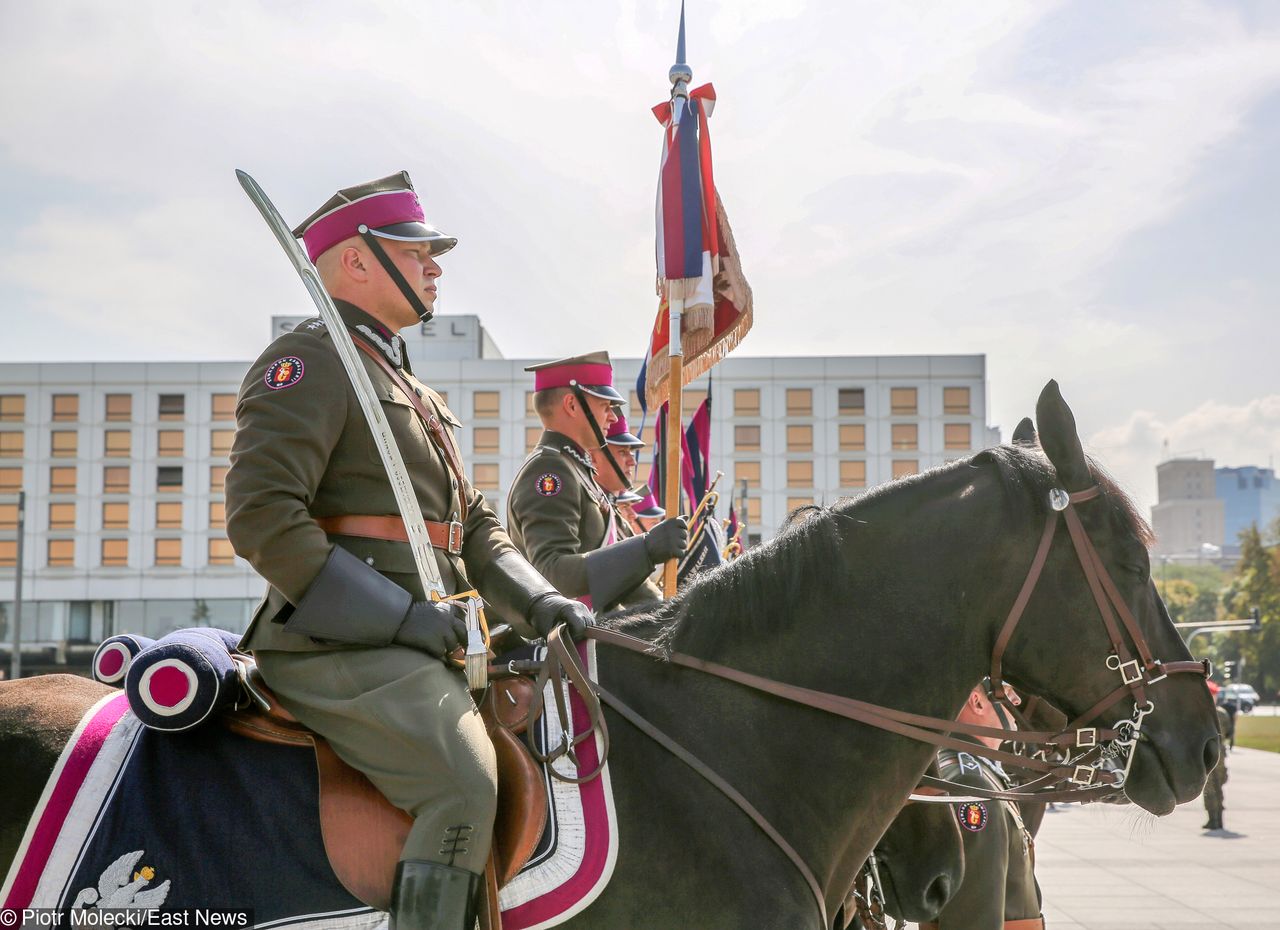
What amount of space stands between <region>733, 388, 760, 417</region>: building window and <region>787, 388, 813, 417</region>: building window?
90.9 inches

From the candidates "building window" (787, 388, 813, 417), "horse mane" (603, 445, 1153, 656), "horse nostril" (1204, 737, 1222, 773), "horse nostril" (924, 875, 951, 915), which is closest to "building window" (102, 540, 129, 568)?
"building window" (787, 388, 813, 417)

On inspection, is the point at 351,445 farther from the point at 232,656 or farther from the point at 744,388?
the point at 744,388

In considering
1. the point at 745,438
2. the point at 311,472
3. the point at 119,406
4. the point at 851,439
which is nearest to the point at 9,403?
the point at 119,406

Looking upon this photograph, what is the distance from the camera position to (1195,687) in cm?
341

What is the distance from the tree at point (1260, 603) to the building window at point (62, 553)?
257 feet

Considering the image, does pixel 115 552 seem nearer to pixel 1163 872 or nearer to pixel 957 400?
pixel 957 400

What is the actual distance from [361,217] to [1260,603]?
8581 centimetres

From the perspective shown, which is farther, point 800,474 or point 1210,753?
point 800,474

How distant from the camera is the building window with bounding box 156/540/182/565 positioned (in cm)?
7844

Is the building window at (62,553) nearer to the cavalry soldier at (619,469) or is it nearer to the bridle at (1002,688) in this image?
the cavalry soldier at (619,469)

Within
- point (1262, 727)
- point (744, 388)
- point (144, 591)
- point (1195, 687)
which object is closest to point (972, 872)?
point (1195, 687)

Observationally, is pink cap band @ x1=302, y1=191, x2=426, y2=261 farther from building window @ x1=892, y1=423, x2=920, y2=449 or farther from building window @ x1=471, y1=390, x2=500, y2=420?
building window @ x1=892, y1=423, x2=920, y2=449

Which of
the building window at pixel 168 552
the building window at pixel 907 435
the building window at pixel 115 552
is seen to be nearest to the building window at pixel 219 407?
the building window at pixel 168 552

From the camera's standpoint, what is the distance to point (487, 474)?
3125 inches
